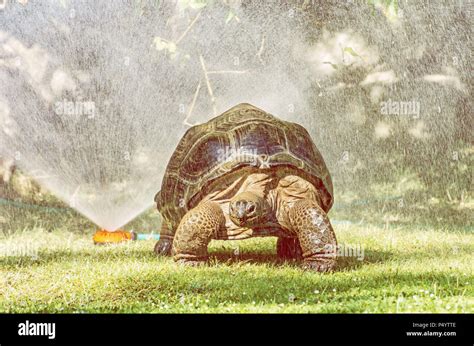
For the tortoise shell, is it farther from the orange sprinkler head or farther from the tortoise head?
the orange sprinkler head

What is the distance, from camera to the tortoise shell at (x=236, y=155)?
572 cm

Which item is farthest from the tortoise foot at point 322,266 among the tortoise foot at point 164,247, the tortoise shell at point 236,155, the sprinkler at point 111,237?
the sprinkler at point 111,237

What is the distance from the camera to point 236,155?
572 centimetres

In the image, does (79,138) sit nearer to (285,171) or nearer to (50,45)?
(50,45)

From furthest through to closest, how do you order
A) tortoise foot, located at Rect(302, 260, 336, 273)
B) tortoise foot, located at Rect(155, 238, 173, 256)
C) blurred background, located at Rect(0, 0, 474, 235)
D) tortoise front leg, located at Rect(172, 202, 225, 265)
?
blurred background, located at Rect(0, 0, 474, 235) < tortoise foot, located at Rect(155, 238, 173, 256) < tortoise front leg, located at Rect(172, 202, 225, 265) < tortoise foot, located at Rect(302, 260, 336, 273)

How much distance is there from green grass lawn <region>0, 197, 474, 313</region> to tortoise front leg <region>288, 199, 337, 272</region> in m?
0.13

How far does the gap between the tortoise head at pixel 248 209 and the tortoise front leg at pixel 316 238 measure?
331 mm

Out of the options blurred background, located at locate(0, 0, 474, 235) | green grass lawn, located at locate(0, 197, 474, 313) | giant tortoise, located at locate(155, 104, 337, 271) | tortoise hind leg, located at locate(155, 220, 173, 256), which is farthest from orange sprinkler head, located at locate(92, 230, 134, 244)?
blurred background, located at locate(0, 0, 474, 235)

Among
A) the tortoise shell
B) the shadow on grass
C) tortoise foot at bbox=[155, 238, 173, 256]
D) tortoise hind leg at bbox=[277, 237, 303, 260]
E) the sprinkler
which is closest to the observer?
the tortoise shell

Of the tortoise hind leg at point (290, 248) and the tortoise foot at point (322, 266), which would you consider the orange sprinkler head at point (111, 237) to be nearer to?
the tortoise hind leg at point (290, 248)

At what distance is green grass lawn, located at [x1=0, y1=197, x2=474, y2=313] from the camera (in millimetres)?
4410

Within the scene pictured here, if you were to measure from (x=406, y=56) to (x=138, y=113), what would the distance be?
593 centimetres

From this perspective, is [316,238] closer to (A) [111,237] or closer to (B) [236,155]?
(B) [236,155]

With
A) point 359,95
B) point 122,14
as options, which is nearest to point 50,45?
point 122,14
